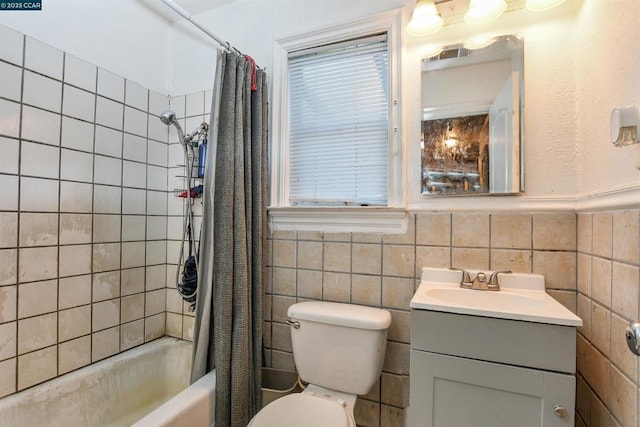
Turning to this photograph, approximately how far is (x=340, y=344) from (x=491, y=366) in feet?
1.88

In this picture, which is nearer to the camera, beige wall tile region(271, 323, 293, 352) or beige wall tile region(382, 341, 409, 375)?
beige wall tile region(382, 341, 409, 375)

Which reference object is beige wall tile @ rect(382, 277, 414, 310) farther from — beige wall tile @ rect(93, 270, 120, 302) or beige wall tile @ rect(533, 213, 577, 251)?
beige wall tile @ rect(93, 270, 120, 302)

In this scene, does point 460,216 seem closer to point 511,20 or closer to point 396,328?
point 396,328

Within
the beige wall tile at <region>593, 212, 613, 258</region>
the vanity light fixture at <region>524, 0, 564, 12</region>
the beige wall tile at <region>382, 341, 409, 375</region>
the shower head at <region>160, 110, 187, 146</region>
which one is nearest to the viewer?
the beige wall tile at <region>593, 212, 613, 258</region>

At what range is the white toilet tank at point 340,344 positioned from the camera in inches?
49.0

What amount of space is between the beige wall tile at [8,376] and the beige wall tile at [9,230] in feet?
1.61

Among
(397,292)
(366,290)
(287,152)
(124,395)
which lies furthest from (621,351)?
(124,395)

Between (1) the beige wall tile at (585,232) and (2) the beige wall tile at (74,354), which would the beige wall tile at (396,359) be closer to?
(1) the beige wall tile at (585,232)

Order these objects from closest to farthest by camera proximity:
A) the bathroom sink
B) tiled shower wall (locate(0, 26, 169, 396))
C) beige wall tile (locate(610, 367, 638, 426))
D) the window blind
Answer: beige wall tile (locate(610, 367, 638, 426))
the bathroom sink
tiled shower wall (locate(0, 26, 169, 396))
the window blind

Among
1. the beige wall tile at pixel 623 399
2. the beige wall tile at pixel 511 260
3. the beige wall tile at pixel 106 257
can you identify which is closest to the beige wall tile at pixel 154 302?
the beige wall tile at pixel 106 257

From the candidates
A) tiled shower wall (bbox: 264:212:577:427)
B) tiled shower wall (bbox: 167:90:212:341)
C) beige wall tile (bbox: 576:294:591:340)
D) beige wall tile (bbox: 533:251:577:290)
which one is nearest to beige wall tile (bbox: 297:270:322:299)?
tiled shower wall (bbox: 264:212:577:427)

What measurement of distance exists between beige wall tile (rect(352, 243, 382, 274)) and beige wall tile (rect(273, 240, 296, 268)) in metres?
0.34

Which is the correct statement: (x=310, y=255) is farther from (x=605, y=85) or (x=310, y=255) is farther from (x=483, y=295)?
(x=605, y=85)

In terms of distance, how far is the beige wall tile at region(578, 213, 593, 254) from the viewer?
1.06m
